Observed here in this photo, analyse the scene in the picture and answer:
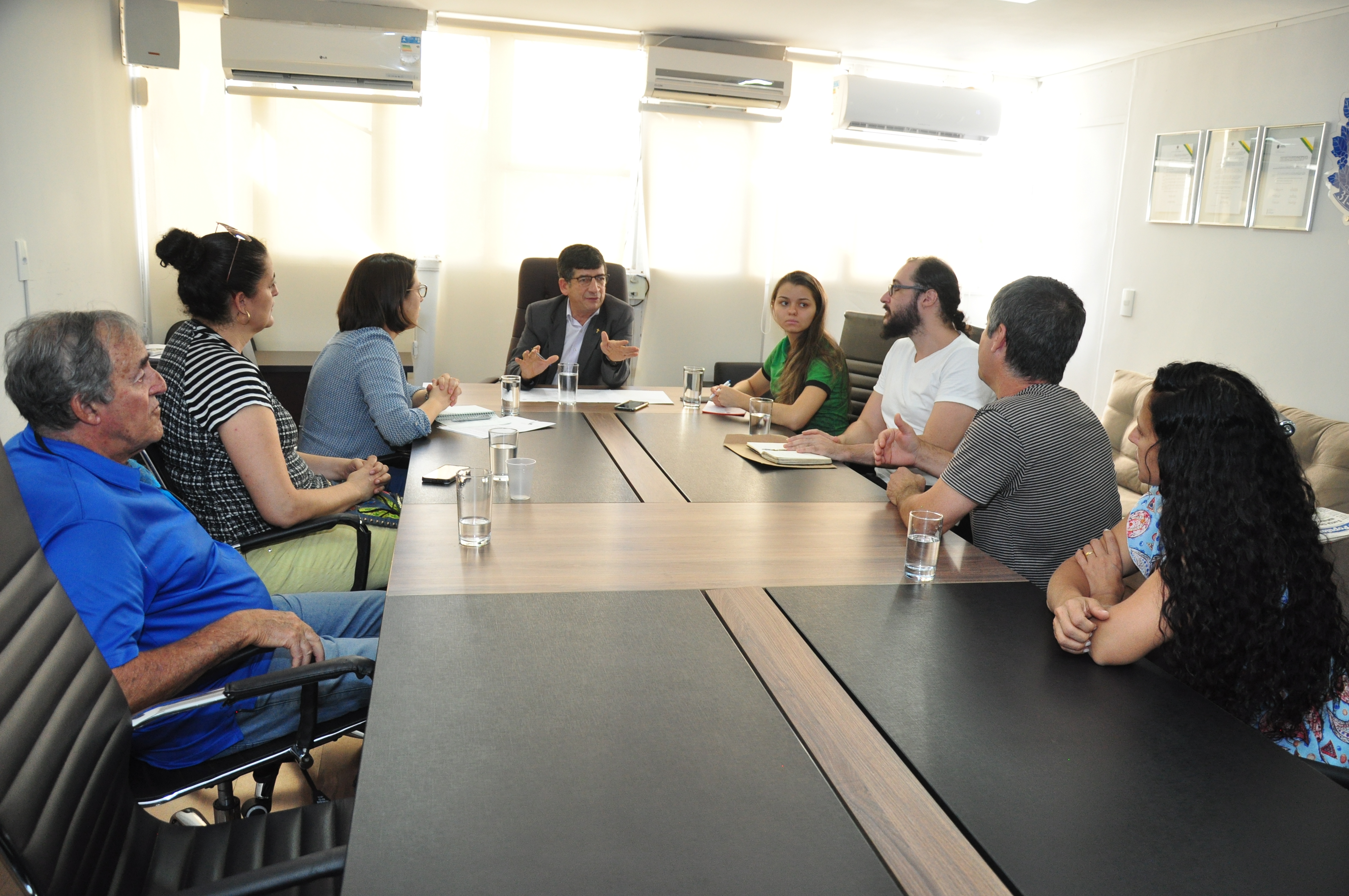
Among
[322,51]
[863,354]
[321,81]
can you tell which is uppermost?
[322,51]

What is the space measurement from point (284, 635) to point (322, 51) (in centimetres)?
403

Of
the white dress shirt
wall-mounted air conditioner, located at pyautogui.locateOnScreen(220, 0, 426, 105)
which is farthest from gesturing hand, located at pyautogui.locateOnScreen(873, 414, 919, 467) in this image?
wall-mounted air conditioner, located at pyautogui.locateOnScreen(220, 0, 426, 105)

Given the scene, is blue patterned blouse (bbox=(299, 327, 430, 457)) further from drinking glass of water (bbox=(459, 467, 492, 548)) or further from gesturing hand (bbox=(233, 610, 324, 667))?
gesturing hand (bbox=(233, 610, 324, 667))

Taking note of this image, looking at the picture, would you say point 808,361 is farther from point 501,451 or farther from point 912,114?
point 912,114

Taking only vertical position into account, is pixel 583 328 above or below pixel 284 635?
above

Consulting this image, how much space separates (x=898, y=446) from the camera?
2.70 meters

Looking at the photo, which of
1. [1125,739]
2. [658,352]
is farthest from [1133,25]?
[1125,739]

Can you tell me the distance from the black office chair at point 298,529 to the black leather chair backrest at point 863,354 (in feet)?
8.85

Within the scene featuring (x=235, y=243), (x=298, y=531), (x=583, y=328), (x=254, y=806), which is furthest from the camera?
(x=583, y=328)

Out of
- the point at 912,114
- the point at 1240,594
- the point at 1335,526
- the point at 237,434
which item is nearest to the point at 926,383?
the point at 1335,526

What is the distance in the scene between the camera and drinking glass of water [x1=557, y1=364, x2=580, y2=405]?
139 inches

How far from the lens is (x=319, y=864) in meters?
1.11

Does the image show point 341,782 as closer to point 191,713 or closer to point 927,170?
point 191,713

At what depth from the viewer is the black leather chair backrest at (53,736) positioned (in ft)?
3.34
